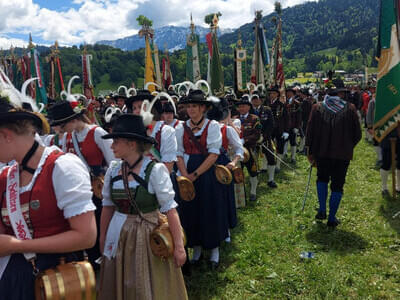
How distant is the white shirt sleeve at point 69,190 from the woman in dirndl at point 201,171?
2.59 metres

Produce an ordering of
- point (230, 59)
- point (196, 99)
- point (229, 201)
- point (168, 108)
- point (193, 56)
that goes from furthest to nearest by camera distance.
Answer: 1. point (230, 59)
2. point (193, 56)
3. point (168, 108)
4. point (229, 201)
5. point (196, 99)

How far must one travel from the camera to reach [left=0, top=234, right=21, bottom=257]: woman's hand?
1.85 m

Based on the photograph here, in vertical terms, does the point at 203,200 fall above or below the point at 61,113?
below

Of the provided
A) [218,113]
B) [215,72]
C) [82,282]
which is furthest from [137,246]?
[215,72]

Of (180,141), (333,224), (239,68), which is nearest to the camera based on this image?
(180,141)

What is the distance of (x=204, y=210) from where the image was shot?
4.62m

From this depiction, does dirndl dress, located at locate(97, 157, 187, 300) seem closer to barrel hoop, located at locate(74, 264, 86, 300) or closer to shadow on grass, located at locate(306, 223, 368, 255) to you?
barrel hoop, located at locate(74, 264, 86, 300)

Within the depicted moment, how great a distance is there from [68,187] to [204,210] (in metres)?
2.88

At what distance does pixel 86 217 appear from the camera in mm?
1962

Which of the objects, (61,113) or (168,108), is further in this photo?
(168,108)

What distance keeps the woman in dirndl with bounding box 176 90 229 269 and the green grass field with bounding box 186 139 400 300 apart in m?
0.57

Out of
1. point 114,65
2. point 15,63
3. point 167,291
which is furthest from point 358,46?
point 167,291

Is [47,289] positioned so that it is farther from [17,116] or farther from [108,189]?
[108,189]

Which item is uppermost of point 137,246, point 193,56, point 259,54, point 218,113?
point 193,56
